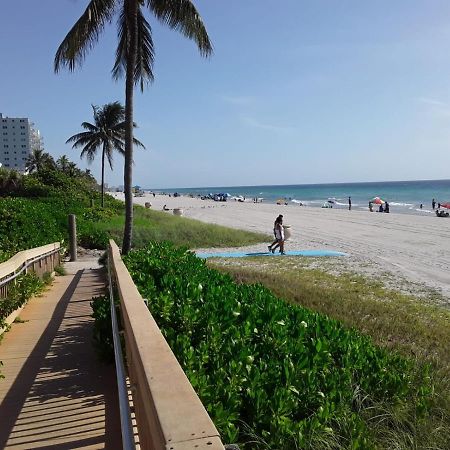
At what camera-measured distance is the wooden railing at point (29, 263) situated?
6.92 m

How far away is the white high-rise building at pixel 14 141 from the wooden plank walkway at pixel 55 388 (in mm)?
173152

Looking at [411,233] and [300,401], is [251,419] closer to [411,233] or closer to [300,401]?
[300,401]

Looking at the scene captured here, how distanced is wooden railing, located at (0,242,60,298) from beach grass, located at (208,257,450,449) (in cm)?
432

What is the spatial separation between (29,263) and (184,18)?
8646 mm

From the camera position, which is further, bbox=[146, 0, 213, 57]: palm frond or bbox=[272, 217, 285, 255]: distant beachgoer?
bbox=[272, 217, 285, 255]: distant beachgoer

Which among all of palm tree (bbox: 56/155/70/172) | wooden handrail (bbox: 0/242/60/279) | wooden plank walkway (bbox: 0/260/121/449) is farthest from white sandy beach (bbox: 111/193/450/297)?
palm tree (bbox: 56/155/70/172)

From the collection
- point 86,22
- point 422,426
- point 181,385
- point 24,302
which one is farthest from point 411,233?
point 181,385

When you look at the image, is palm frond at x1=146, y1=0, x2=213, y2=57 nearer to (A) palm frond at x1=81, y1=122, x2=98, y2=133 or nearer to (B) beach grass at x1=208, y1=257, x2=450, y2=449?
(B) beach grass at x1=208, y1=257, x2=450, y2=449

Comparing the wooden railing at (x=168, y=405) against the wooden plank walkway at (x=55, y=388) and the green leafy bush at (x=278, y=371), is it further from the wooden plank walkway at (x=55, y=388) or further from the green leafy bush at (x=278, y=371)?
the wooden plank walkway at (x=55, y=388)

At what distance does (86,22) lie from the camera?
45.2 feet

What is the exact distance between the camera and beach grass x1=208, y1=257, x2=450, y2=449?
10.8ft

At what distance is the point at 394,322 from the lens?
7.74 meters

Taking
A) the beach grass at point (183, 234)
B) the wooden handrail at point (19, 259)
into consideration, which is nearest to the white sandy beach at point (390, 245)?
the beach grass at point (183, 234)

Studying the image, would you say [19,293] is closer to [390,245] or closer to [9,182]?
[390,245]
